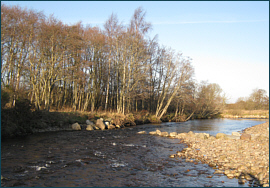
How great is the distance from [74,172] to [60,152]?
3204 millimetres

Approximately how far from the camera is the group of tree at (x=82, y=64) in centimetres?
2066

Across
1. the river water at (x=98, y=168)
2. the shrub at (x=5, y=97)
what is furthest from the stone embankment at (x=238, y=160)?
the shrub at (x=5, y=97)

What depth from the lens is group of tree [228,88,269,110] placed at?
49.4 meters

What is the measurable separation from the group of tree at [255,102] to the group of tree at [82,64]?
53.2 feet

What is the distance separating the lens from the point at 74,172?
7840 millimetres

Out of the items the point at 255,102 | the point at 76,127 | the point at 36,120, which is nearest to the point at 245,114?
the point at 255,102

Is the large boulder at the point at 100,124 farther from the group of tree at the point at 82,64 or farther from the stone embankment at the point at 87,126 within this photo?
the group of tree at the point at 82,64

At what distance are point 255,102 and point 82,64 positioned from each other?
145 feet

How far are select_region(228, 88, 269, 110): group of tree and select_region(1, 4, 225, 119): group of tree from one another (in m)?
16.2

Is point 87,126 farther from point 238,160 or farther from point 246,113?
point 246,113

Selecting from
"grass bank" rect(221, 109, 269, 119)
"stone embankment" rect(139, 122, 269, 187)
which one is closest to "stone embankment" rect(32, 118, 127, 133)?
"stone embankment" rect(139, 122, 269, 187)

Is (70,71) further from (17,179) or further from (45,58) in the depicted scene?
(17,179)

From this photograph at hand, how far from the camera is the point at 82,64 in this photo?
75.8 ft

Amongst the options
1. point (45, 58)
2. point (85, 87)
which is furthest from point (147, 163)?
point (85, 87)
